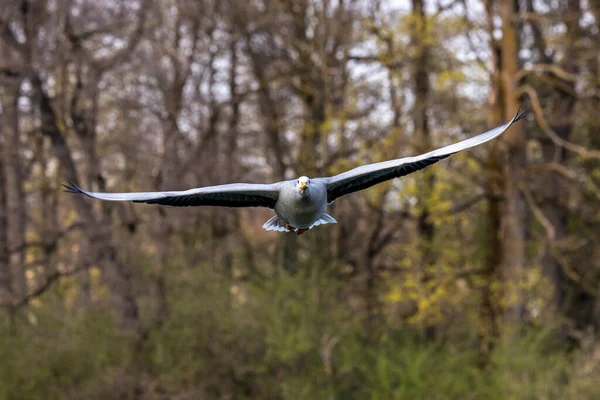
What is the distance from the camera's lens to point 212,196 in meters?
2.67

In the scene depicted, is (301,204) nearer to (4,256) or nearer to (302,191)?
(302,191)

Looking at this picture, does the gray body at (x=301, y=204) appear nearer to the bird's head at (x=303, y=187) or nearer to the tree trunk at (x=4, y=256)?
the bird's head at (x=303, y=187)

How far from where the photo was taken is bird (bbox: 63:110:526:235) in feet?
7.46

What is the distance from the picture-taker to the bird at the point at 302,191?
2.27 meters

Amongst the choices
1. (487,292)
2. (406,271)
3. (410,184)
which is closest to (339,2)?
(410,184)

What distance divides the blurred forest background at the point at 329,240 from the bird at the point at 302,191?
6117mm

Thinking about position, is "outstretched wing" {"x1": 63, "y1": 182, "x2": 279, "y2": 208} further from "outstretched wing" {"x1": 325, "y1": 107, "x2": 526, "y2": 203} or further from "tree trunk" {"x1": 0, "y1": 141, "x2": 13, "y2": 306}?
"tree trunk" {"x1": 0, "y1": 141, "x2": 13, "y2": 306}

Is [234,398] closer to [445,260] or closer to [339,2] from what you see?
[445,260]

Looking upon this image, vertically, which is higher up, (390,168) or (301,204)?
(390,168)

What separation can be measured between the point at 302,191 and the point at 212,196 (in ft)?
1.91

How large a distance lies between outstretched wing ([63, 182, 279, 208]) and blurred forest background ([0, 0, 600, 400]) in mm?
6168

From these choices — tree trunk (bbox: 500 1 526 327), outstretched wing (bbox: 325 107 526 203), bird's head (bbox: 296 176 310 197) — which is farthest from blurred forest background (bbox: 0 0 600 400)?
bird's head (bbox: 296 176 310 197)

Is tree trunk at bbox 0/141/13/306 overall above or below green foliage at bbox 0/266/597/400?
above

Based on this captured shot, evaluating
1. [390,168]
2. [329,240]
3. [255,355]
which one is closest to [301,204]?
[390,168]
